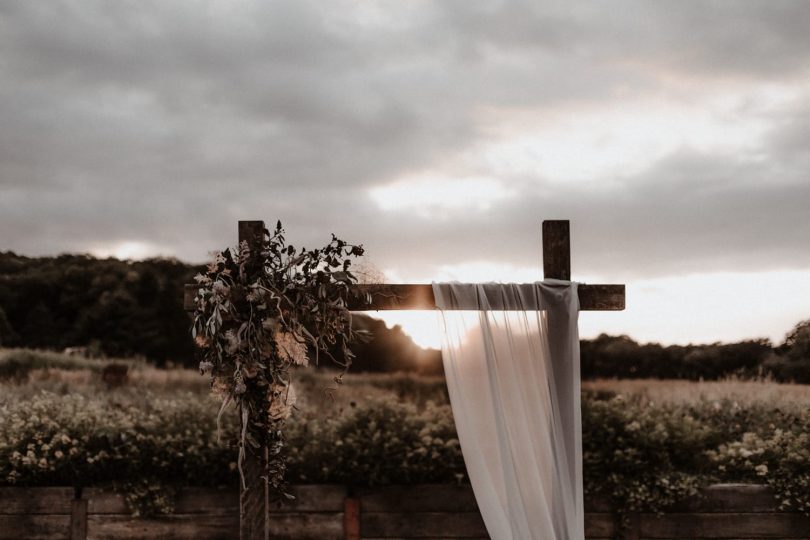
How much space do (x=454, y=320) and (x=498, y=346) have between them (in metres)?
0.29

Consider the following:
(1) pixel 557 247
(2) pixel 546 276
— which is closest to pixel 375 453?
(2) pixel 546 276

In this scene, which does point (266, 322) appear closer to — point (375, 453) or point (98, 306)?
point (375, 453)

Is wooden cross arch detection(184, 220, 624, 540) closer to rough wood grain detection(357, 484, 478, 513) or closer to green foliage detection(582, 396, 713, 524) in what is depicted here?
rough wood grain detection(357, 484, 478, 513)

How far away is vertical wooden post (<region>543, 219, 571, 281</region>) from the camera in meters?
4.40

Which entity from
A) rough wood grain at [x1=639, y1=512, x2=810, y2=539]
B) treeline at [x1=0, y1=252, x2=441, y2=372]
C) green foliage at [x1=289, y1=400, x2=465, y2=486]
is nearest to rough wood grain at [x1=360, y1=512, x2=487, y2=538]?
green foliage at [x1=289, y1=400, x2=465, y2=486]

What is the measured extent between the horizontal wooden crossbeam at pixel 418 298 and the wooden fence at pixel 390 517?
135 centimetres

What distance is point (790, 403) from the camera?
628 cm

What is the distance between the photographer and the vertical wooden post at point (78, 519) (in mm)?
5004

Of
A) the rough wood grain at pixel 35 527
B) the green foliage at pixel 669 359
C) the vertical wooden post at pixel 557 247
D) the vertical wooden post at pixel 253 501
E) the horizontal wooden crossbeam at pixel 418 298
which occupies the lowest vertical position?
the rough wood grain at pixel 35 527

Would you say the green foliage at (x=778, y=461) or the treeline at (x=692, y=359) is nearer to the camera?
the green foliage at (x=778, y=461)

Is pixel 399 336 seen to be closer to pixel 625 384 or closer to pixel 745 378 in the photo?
pixel 625 384

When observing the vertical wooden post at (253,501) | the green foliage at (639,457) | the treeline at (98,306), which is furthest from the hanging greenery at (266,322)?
the treeline at (98,306)

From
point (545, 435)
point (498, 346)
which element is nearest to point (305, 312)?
point (498, 346)

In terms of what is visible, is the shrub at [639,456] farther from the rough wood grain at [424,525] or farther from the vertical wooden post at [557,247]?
the vertical wooden post at [557,247]
